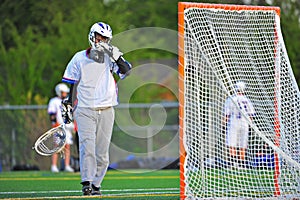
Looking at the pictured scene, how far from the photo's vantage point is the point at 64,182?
11.6m

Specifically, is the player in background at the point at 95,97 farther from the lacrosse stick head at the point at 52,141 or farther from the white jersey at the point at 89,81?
the lacrosse stick head at the point at 52,141

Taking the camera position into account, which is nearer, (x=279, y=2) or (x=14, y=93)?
(x=14, y=93)

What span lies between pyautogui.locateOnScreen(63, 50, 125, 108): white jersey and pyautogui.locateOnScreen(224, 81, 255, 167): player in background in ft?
4.57

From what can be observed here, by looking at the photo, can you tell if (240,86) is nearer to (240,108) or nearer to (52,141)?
(240,108)

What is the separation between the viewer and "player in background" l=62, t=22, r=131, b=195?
28.3 ft

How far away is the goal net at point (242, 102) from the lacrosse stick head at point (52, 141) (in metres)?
1.44

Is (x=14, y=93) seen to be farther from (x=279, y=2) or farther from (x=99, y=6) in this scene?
(x=279, y=2)

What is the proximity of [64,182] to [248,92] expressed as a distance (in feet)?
13.2

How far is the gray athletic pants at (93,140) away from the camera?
28.3ft

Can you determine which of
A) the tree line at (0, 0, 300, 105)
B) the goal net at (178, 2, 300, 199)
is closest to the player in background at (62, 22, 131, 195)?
the goal net at (178, 2, 300, 199)

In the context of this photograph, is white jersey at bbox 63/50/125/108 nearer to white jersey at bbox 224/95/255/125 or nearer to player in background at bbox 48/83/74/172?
white jersey at bbox 224/95/255/125

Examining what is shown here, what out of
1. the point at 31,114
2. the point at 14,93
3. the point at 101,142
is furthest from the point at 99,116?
the point at 14,93

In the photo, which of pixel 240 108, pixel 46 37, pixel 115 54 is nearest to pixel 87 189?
pixel 115 54

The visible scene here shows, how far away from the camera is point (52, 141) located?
8750 millimetres
